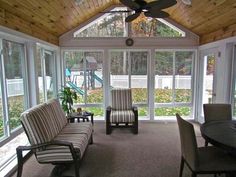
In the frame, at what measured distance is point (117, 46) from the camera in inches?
201

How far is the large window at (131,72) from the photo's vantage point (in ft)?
17.2

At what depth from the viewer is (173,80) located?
5258mm

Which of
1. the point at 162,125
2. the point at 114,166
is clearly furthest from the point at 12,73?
the point at 162,125

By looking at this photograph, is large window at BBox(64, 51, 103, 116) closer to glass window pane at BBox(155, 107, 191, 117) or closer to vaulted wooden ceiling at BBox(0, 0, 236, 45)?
vaulted wooden ceiling at BBox(0, 0, 236, 45)

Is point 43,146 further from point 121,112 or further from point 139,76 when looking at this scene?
point 139,76

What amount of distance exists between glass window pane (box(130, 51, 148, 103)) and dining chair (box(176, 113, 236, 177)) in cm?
315

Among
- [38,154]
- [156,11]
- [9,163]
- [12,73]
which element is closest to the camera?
[38,154]

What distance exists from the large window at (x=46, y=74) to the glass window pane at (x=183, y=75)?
333 centimetres

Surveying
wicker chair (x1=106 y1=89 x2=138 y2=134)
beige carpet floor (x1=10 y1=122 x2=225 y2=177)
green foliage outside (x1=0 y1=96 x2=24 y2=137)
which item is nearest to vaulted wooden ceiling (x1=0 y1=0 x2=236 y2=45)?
green foliage outside (x1=0 y1=96 x2=24 y2=137)

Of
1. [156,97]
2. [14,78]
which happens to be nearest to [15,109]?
[14,78]

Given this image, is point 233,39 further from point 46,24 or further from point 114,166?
point 46,24

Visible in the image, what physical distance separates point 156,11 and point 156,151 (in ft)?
7.74

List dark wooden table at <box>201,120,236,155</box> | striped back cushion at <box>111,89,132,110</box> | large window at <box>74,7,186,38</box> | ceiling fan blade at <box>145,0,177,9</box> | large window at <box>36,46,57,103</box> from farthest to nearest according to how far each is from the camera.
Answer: large window at <box>74,7,186,38</box> < striped back cushion at <box>111,89,132,110</box> < large window at <box>36,46,57,103</box> < ceiling fan blade at <box>145,0,177,9</box> < dark wooden table at <box>201,120,236,155</box>

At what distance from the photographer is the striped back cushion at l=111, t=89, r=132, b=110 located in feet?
15.9
